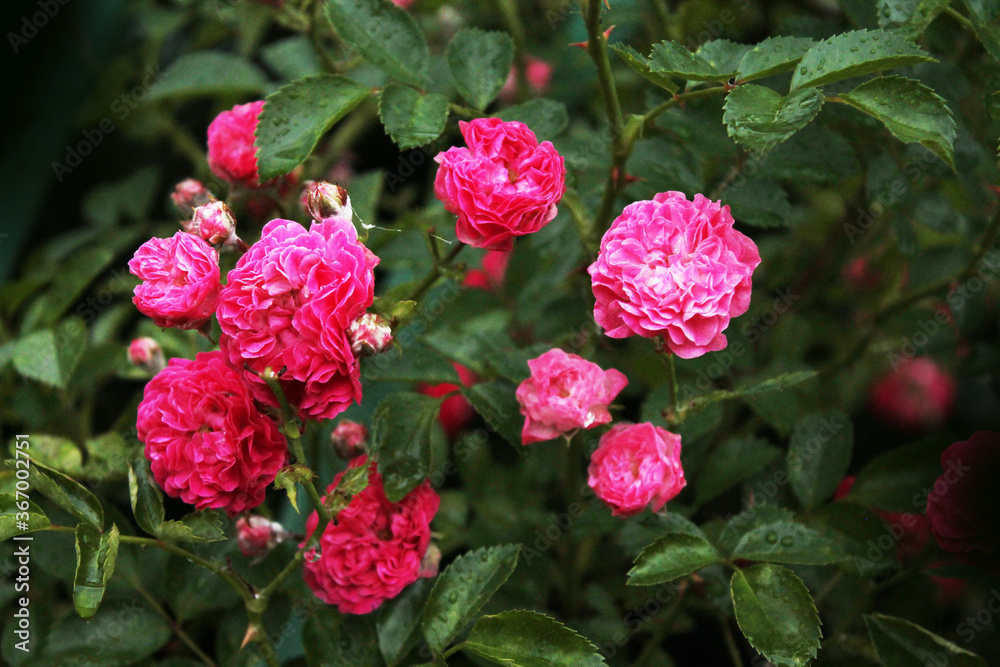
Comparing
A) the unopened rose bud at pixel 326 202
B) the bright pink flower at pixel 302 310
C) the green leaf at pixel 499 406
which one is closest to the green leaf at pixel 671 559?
the green leaf at pixel 499 406

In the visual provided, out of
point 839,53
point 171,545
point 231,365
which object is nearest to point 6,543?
point 171,545

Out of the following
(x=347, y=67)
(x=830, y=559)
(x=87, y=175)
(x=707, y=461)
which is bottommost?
(x=707, y=461)

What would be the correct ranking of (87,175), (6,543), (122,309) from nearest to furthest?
(6,543)
(122,309)
(87,175)

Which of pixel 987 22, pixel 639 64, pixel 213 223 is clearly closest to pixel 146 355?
pixel 213 223

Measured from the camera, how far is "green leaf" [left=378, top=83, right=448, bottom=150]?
67 centimetres

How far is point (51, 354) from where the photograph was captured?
92cm

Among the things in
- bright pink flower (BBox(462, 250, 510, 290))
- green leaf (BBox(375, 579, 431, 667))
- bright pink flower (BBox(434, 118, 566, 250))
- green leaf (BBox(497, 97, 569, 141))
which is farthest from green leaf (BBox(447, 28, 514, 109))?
green leaf (BBox(375, 579, 431, 667))

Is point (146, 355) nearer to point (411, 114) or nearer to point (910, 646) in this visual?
point (411, 114)

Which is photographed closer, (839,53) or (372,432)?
(839,53)

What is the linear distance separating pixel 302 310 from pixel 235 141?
283 mm

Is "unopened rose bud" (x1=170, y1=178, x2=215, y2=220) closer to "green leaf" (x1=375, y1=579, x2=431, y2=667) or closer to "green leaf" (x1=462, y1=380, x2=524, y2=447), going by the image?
"green leaf" (x1=462, y1=380, x2=524, y2=447)

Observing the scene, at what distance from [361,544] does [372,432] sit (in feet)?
0.32

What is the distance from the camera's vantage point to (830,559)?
0.64 meters

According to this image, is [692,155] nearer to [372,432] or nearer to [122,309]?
[372,432]
